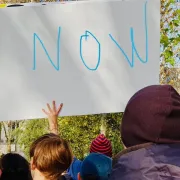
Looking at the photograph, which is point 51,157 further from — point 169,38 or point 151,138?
point 169,38

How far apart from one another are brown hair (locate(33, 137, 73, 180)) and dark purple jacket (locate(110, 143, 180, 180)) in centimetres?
98

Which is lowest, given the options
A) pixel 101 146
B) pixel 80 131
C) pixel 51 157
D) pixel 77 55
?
pixel 80 131

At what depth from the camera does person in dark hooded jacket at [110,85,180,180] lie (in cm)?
126

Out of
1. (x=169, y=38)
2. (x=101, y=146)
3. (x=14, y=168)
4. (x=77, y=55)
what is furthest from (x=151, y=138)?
(x=169, y=38)

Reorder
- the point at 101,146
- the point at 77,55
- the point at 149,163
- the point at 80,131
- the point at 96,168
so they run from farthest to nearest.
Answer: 1. the point at 80,131
2. the point at 101,146
3. the point at 77,55
4. the point at 96,168
5. the point at 149,163

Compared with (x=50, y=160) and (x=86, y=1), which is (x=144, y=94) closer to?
(x=50, y=160)

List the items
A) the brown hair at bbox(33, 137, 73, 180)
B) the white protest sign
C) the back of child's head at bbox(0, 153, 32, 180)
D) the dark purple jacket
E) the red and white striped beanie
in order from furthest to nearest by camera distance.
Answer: the red and white striped beanie → the white protest sign → the back of child's head at bbox(0, 153, 32, 180) → the brown hair at bbox(33, 137, 73, 180) → the dark purple jacket

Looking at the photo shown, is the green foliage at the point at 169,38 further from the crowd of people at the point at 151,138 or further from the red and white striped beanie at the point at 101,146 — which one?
the crowd of people at the point at 151,138

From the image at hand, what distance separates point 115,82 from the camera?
3127 millimetres

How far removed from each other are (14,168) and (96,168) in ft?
1.49

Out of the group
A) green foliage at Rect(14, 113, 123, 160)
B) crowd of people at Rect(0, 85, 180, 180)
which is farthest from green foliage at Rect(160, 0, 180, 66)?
green foliage at Rect(14, 113, 123, 160)

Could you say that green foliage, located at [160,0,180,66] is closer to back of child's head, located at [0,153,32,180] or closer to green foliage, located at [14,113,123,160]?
back of child's head, located at [0,153,32,180]

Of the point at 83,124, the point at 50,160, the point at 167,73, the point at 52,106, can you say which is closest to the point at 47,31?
the point at 52,106

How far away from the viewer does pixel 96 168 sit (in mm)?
2871
